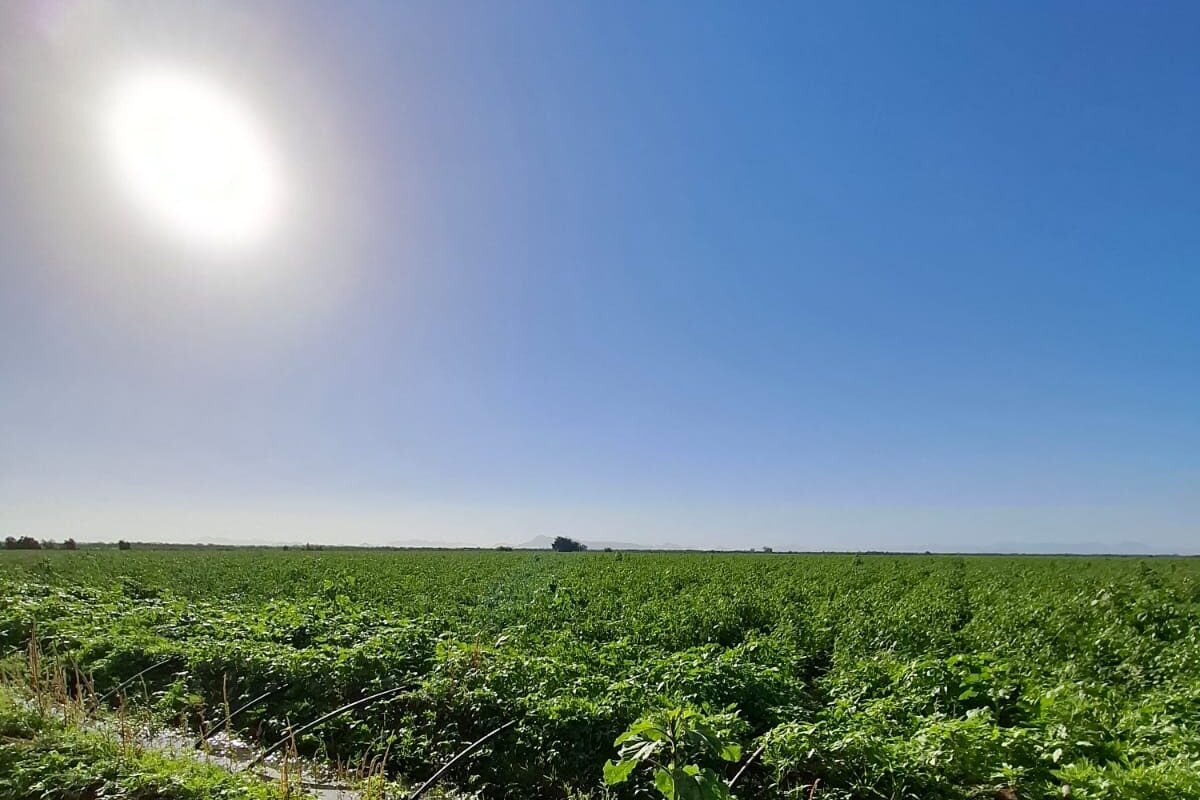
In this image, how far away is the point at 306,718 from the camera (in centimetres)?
798

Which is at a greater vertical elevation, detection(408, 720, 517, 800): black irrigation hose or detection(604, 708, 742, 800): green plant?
detection(604, 708, 742, 800): green plant

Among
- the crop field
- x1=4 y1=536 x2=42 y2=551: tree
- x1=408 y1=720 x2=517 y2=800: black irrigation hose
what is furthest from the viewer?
x1=4 y1=536 x2=42 y2=551: tree

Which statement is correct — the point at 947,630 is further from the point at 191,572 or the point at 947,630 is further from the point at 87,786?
the point at 191,572

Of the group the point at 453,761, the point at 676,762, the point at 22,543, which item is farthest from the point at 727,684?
the point at 22,543

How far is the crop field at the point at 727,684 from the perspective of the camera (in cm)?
491

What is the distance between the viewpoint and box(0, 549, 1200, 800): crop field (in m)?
4.91

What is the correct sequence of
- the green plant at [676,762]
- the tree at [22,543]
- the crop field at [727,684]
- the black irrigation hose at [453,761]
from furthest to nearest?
the tree at [22,543] < the black irrigation hose at [453,761] < the crop field at [727,684] < the green plant at [676,762]

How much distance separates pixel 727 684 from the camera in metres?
7.11

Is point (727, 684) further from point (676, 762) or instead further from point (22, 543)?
point (22, 543)

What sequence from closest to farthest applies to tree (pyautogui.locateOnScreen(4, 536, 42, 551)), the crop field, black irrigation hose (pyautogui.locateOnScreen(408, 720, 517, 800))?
1. the crop field
2. black irrigation hose (pyautogui.locateOnScreen(408, 720, 517, 800))
3. tree (pyautogui.locateOnScreen(4, 536, 42, 551))

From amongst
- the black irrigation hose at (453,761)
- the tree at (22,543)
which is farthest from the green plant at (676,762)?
the tree at (22,543)

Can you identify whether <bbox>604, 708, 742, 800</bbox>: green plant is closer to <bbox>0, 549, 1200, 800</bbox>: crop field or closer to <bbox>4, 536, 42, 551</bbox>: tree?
<bbox>0, 549, 1200, 800</bbox>: crop field

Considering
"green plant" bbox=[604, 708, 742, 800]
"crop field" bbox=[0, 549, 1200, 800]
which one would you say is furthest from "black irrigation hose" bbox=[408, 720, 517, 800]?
"green plant" bbox=[604, 708, 742, 800]

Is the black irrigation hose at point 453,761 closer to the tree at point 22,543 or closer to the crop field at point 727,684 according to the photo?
the crop field at point 727,684
